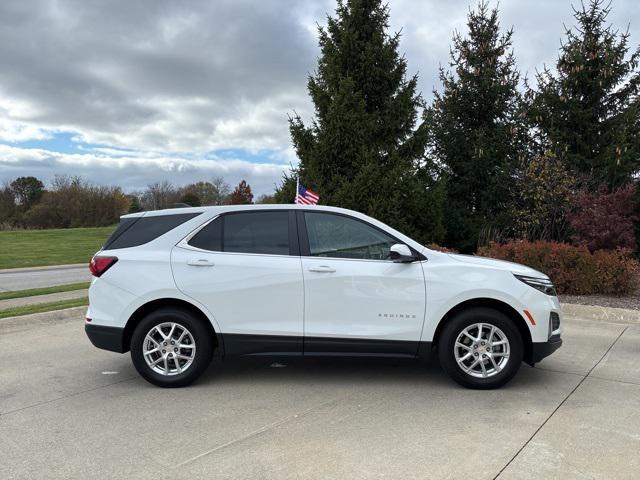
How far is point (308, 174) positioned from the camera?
42.3 ft

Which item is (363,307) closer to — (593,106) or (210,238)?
(210,238)

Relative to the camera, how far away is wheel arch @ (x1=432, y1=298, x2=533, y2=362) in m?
4.74

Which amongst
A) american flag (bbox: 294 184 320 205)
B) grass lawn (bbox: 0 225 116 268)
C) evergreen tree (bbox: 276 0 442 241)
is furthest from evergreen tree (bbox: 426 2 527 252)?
grass lawn (bbox: 0 225 116 268)

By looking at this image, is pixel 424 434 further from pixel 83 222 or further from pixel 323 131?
pixel 83 222

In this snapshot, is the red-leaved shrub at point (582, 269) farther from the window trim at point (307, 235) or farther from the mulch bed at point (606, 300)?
the window trim at point (307, 235)

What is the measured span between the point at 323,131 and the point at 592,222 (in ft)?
21.8

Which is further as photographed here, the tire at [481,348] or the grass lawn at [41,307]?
the grass lawn at [41,307]

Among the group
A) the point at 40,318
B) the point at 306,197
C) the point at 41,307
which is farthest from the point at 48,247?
the point at 40,318

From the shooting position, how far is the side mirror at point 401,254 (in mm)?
4617

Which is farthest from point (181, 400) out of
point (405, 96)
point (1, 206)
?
point (1, 206)

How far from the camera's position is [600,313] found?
26.4 ft

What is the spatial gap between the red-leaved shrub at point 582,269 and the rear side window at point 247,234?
20.8 feet

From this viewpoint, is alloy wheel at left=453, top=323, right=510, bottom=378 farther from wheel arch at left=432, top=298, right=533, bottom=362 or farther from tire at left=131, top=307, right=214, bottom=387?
tire at left=131, top=307, right=214, bottom=387

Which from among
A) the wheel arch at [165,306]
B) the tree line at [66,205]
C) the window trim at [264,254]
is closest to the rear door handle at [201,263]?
the window trim at [264,254]
